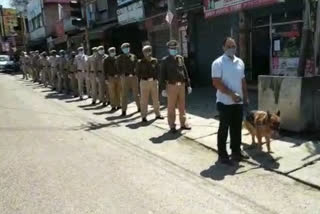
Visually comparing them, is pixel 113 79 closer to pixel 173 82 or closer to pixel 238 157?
pixel 173 82

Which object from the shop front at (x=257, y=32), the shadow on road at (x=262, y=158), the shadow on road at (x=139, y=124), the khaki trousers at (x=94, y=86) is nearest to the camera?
the shadow on road at (x=262, y=158)

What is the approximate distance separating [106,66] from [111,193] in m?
7.23

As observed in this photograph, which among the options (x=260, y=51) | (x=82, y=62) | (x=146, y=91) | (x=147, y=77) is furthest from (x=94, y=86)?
(x=260, y=51)

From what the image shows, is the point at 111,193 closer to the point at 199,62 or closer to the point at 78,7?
the point at 199,62

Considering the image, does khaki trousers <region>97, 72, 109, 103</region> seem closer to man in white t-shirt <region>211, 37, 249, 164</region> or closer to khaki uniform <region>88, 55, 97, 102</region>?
khaki uniform <region>88, 55, 97, 102</region>

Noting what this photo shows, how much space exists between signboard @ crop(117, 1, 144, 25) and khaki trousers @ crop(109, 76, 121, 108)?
700 cm

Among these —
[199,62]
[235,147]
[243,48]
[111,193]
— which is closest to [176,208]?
[111,193]

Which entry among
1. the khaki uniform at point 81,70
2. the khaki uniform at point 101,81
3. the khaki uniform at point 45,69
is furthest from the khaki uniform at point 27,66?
the khaki uniform at point 101,81

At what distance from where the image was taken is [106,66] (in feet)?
41.0

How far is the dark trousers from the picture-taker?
263 inches

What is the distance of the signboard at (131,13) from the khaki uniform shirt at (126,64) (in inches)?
292

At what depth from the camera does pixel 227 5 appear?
12.8m

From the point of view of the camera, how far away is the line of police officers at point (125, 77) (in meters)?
9.13

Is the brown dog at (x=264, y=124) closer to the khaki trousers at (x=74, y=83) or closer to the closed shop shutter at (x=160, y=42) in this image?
the khaki trousers at (x=74, y=83)
